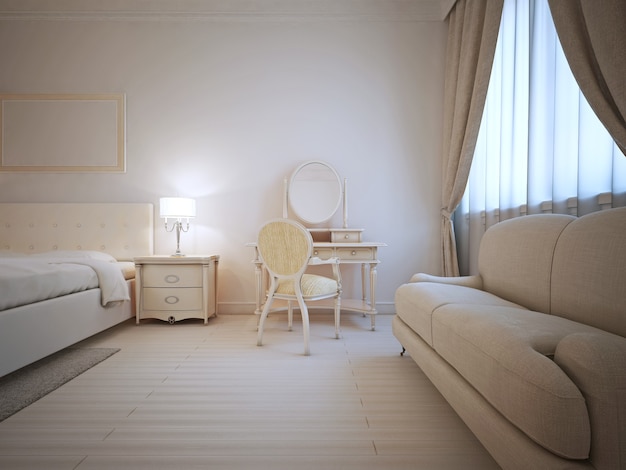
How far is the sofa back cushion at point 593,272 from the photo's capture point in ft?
4.12

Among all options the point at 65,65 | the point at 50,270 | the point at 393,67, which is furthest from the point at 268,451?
the point at 65,65

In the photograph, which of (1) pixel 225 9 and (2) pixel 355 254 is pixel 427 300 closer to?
(2) pixel 355 254

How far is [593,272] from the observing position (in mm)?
1372

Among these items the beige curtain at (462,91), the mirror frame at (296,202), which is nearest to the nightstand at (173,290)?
the mirror frame at (296,202)

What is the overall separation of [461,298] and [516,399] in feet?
2.89

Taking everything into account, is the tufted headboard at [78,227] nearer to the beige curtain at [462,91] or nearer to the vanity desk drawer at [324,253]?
the vanity desk drawer at [324,253]

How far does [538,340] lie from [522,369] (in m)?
0.16

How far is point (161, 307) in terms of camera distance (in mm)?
3113

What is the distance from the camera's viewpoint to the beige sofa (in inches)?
31.1

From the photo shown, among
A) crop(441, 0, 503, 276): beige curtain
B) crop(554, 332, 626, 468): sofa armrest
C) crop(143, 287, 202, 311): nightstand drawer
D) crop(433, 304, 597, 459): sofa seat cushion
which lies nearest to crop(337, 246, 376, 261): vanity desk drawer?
crop(441, 0, 503, 276): beige curtain

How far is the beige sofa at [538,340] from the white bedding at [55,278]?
2053 millimetres

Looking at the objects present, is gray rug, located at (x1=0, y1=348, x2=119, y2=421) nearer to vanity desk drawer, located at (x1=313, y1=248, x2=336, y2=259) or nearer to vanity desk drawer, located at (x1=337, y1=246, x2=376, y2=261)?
vanity desk drawer, located at (x1=313, y1=248, x2=336, y2=259)

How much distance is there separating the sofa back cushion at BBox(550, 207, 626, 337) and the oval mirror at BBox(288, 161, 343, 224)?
2111mm

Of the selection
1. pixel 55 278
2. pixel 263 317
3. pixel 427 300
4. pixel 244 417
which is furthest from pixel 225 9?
pixel 244 417
